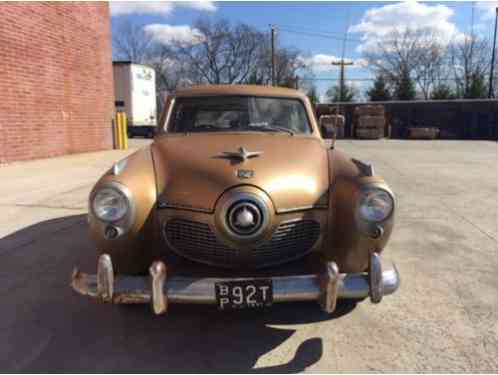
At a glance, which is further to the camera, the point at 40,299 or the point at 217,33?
the point at 217,33

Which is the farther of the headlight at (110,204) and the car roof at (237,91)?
the car roof at (237,91)

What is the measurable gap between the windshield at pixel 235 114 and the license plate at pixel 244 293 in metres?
1.75

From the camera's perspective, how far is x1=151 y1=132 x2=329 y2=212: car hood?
7.76 ft

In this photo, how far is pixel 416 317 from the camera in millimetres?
2814

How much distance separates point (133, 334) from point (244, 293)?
935 millimetres

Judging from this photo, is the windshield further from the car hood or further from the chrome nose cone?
the chrome nose cone

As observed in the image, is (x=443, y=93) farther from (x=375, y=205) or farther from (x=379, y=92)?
(x=375, y=205)

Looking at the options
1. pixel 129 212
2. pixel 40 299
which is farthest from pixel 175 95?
pixel 40 299

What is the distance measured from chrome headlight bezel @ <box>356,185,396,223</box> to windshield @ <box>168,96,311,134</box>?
1.32 m

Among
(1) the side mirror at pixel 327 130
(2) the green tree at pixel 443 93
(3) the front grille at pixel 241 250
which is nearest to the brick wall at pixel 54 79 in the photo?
(1) the side mirror at pixel 327 130

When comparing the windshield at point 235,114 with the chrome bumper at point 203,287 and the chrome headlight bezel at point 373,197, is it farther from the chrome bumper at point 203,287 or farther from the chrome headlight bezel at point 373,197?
the chrome bumper at point 203,287

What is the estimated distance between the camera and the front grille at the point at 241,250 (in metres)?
2.39

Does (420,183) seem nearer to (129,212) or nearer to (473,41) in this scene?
(129,212)

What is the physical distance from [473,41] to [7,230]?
47558mm
